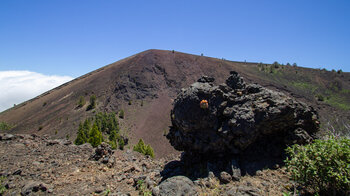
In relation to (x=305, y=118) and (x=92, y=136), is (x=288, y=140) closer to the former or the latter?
(x=305, y=118)

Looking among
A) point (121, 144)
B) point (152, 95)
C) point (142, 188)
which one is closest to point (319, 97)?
point (152, 95)

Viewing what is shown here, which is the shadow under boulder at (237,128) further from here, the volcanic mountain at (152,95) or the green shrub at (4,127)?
the green shrub at (4,127)

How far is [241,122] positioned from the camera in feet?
26.0

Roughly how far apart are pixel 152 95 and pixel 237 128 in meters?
31.7

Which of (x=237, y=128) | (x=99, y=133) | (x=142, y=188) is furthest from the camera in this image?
(x=99, y=133)

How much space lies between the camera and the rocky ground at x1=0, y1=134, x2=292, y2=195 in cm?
651

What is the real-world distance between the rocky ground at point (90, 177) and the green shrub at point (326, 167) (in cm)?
90

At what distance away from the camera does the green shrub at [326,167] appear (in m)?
4.88

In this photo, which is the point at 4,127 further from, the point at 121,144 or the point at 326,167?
the point at 326,167

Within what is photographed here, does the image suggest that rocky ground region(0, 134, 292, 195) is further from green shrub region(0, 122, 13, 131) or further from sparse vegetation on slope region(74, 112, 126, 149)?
green shrub region(0, 122, 13, 131)

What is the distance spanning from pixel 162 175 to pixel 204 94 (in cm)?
423

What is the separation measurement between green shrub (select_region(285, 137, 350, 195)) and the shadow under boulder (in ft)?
6.23

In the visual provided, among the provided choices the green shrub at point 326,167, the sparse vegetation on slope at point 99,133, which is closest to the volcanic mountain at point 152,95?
the sparse vegetation on slope at point 99,133

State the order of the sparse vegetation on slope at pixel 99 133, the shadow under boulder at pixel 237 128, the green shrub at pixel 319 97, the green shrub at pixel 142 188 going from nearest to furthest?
the green shrub at pixel 142 188, the shadow under boulder at pixel 237 128, the sparse vegetation on slope at pixel 99 133, the green shrub at pixel 319 97
